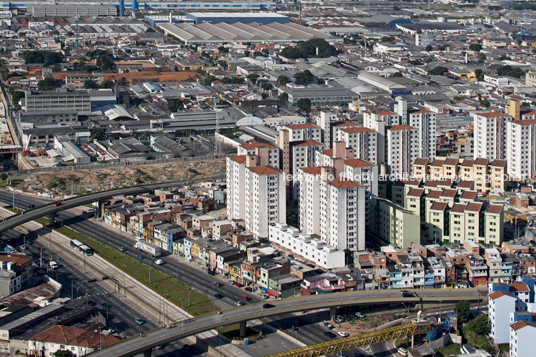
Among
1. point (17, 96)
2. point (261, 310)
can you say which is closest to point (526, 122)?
point (261, 310)

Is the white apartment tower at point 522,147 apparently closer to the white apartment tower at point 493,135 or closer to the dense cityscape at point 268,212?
the dense cityscape at point 268,212

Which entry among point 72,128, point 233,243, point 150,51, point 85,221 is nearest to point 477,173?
point 233,243

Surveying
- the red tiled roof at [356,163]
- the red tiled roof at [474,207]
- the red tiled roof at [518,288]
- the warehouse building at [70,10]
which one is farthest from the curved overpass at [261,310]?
the warehouse building at [70,10]

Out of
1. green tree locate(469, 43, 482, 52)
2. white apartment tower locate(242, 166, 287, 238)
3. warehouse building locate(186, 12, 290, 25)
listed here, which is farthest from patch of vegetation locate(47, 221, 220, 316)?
warehouse building locate(186, 12, 290, 25)

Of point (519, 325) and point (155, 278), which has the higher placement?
point (519, 325)

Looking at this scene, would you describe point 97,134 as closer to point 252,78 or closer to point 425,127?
point 425,127

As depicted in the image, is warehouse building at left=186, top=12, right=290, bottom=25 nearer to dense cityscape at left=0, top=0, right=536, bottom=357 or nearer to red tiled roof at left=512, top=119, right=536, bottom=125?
dense cityscape at left=0, top=0, right=536, bottom=357
